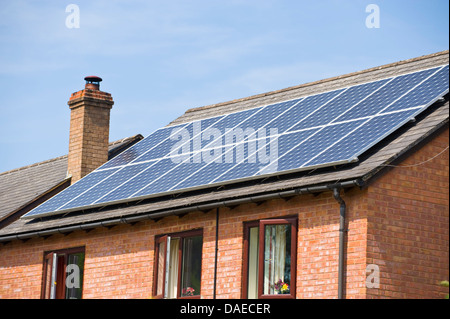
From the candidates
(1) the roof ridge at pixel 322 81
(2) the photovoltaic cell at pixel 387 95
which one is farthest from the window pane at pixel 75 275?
(2) the photovoltaic cell at pixel 387 95

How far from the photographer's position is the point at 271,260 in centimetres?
2075

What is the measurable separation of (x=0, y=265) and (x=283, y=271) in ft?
34.7

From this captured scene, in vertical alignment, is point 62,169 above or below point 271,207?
above

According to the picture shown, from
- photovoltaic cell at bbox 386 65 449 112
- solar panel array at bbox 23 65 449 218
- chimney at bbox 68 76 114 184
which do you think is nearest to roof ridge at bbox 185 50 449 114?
solar panel array at bbox 23 65 449 218

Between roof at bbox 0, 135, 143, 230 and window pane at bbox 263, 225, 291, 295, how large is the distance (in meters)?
10.2

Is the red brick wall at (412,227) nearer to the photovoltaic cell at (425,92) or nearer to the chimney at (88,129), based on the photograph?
the photovoltaic cell at (425,92)

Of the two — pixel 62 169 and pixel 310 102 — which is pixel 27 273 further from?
pixel 310 102

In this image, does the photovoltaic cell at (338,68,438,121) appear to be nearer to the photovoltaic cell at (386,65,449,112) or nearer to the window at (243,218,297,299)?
the photovoltaic cell at (386,65,449,112)

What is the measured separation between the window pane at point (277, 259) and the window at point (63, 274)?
21.3ft

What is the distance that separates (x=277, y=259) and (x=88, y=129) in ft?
35.6

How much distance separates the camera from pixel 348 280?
18938 millimetres

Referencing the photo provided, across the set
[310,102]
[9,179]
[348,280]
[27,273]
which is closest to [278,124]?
[310,102]

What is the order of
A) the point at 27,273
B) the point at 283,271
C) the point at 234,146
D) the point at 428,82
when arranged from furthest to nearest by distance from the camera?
the point at 27,273
the point at 234,146
the point at 428,82
the point at 283,271

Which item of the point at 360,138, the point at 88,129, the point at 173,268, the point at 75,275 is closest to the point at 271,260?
the point at 173,268
